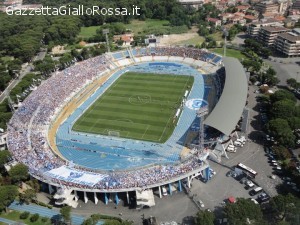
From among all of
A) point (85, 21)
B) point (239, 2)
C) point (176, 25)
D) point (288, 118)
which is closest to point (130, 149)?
point (288, 118)

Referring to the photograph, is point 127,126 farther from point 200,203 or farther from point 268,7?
point 268,7

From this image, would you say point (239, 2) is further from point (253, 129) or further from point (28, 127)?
point (28, 127)

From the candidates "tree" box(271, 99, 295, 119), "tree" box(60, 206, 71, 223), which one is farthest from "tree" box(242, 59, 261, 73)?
"tree" box(60, 206, 71, 223)

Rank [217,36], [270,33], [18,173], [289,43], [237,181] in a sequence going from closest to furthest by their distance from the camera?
1. [18,173]
2. [237,181]
3. [289,43]
4. [270,33]
5. [217,36]

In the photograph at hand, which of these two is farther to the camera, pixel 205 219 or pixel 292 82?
pixel 292 82

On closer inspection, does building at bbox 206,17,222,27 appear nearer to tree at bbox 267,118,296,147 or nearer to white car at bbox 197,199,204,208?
tree at bbox 267,118,296,147

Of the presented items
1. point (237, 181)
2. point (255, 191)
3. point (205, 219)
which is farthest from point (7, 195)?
point (255, 191)
